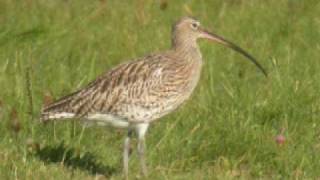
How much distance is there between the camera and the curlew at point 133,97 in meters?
9.71

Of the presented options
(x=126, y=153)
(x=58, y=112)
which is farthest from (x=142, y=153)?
(x=58, y=112)

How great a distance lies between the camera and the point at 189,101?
11133 millimetres

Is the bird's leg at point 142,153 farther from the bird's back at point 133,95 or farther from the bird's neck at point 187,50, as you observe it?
the bird's neck at point 187,50

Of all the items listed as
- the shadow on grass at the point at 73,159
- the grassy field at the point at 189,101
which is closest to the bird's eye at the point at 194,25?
the grassy field at the point at 189,101

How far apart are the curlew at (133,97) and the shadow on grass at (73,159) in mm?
234

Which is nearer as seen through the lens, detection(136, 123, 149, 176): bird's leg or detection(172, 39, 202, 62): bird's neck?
detection(136, 123, 149, 176): bird's leg

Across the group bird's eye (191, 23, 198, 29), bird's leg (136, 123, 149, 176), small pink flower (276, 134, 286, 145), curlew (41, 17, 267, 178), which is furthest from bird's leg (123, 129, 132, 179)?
small pink flower (276, 134, 286, 145)

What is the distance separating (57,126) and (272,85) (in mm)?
2026

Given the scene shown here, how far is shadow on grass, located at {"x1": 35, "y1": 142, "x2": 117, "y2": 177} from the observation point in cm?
972

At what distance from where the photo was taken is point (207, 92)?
11250 millimetres

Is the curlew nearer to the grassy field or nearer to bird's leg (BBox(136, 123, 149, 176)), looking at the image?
bird's leg (BBox(136, 123, 149, 176))

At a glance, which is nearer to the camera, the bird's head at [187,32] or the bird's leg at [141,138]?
the bird's leg at [141,138]

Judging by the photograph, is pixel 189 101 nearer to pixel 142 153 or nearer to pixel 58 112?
pixel 142 153

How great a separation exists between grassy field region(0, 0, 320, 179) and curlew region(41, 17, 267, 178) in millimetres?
333
